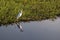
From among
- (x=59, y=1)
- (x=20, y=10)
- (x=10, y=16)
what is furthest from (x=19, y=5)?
(x=59, y=1)

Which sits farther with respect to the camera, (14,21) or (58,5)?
(58,5)

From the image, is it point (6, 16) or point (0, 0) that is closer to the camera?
point (6, 16)

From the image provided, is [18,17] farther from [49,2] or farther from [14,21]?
[49,2]

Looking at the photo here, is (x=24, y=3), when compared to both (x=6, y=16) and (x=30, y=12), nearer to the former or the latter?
(x=30, y=12)

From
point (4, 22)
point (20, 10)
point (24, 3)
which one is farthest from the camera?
point (24, 3)

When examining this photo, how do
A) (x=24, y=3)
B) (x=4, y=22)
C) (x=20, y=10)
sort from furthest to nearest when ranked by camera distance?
(x=24, y=3), (x=20, y=10), (x=4, y=22)

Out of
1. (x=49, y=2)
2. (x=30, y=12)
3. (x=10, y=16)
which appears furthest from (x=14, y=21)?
(x=49, y=2)
